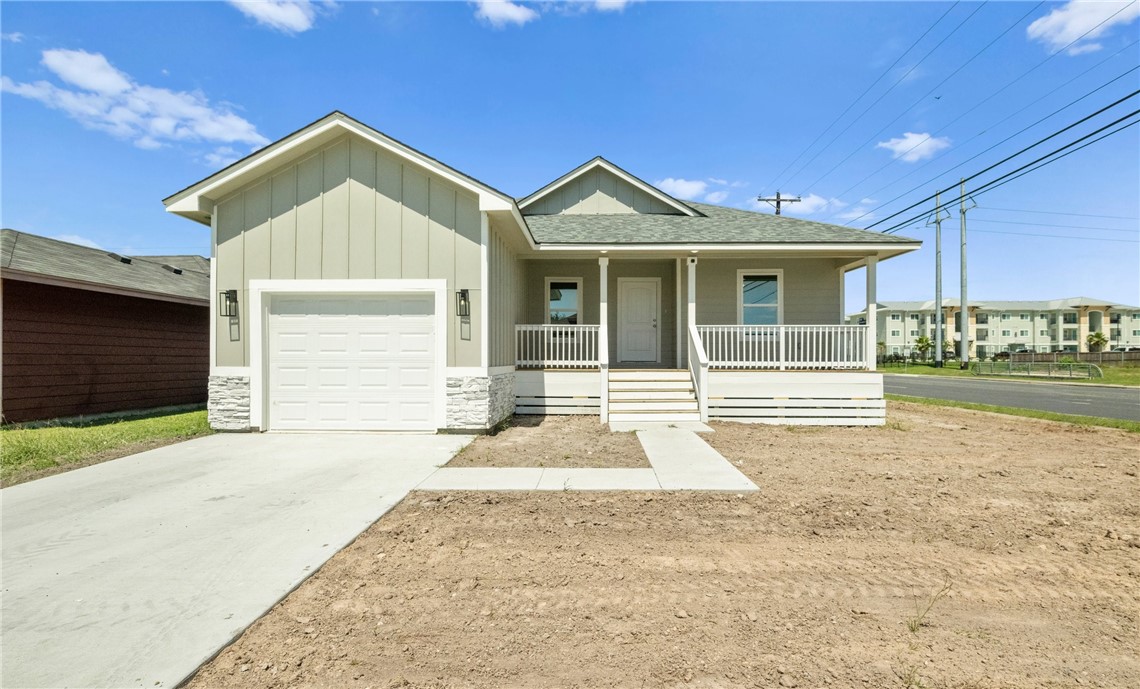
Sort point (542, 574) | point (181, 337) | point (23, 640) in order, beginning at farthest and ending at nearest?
point (181, 337) < point (542, 574) < point (23, 640)

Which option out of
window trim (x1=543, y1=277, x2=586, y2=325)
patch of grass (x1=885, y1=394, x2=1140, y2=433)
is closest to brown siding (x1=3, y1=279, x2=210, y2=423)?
window trim (x1=543, y1=277, x2=586, y2=325)

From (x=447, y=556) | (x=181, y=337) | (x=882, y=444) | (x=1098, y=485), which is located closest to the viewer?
(x=447, y=556)

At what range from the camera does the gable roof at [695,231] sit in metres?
9.73

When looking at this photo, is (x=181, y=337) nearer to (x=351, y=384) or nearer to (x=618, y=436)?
(x=351, y=384)

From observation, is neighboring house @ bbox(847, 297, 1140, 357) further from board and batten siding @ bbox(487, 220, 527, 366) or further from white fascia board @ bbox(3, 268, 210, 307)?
white fascia board @ bbox(3, 268, 210, 307)

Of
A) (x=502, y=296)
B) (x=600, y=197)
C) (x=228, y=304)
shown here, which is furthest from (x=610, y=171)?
(x=228, y=304)

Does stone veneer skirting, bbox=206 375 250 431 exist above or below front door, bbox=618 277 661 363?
below

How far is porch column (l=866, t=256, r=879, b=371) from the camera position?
9.55 metres

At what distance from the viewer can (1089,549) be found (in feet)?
11.2

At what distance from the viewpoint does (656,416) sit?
9000 mm

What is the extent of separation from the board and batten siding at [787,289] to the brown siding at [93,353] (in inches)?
473

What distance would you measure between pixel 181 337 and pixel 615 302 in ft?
34.3

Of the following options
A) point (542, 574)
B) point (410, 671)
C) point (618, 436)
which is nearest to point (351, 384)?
point (618, 436)

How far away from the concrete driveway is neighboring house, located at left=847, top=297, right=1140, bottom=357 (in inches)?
3054
